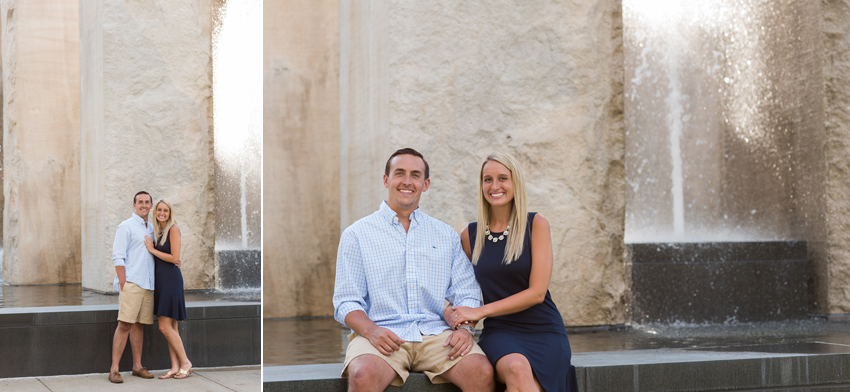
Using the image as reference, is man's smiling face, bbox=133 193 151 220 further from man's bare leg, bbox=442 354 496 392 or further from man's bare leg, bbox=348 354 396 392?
man's bare leg, bbox=442 354 496 392

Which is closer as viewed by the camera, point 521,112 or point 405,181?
point 405,181

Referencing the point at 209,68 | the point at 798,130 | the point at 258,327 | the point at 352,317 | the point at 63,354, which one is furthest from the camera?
the point at 798,130

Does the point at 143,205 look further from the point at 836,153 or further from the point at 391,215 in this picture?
the point at 836,153

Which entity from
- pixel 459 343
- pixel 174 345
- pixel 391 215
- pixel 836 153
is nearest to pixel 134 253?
pixel 174 345

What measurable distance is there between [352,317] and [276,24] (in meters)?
4.91

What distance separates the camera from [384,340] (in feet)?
9.29

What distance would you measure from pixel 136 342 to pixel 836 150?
6.02m

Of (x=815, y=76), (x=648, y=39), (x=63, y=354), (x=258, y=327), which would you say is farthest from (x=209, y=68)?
(x=815, y=76)

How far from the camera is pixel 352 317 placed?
9.56 feet

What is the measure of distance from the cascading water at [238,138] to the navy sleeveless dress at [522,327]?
1089 millimetres

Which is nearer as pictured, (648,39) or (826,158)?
(826,158)

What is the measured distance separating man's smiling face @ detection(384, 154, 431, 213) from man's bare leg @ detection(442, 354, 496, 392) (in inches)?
25.0

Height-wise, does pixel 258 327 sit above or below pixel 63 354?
above

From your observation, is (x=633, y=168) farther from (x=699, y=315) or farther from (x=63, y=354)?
(x=63, y=354)
